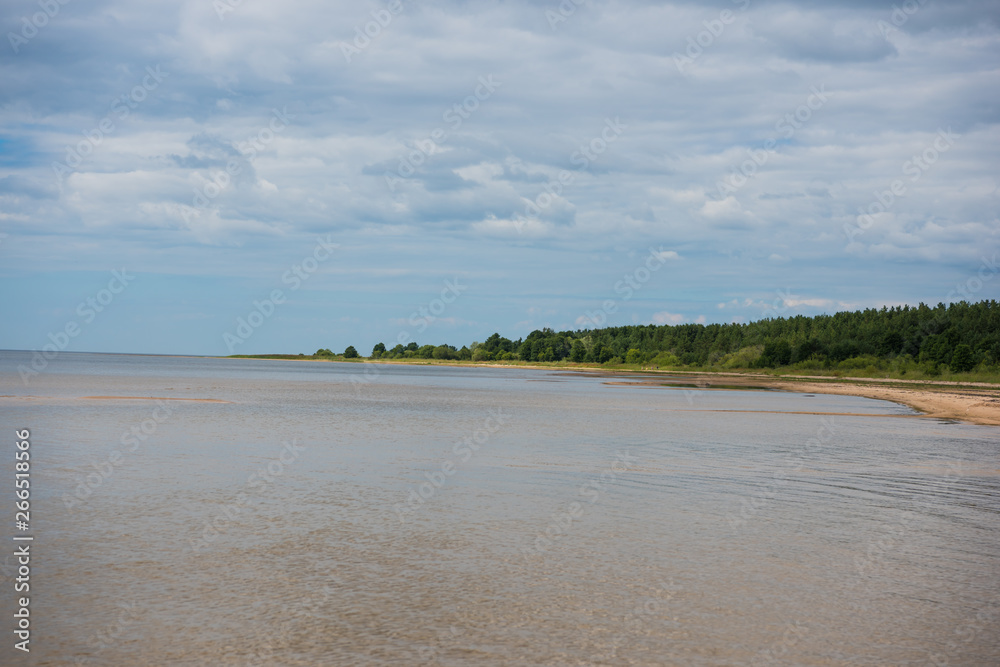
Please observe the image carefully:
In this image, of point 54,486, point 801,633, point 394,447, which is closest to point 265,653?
point 801,633

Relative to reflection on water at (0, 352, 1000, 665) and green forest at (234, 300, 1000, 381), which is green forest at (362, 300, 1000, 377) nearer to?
green forest at (234, 300, 1000, 381)

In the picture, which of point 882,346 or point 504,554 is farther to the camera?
point 882,346

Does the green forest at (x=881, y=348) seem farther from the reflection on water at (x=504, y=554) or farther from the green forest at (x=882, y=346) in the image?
the reflection on water at (x=504, y=554)

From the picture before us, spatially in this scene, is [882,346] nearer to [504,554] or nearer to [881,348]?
[881,348]

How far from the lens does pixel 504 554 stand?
12.9m

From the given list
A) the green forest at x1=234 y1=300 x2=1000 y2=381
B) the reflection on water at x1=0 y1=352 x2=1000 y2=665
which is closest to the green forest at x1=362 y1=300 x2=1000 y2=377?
the green forest at x1=234 y1=300 x2=1000 y2=381

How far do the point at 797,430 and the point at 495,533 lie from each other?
27025mm

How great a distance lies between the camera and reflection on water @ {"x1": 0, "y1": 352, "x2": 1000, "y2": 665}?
8977mm

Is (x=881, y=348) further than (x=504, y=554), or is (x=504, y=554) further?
(x=881, y=348)

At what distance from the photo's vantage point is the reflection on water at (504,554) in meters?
8.98

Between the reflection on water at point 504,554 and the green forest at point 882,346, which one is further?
the green forest at point 882,346

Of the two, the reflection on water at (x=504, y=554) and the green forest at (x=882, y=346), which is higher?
the green forest at (x=882, y=346)

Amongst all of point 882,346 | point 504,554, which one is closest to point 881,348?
point 882,346

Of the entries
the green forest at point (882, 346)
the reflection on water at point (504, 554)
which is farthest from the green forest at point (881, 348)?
the reflection on water at point (504, 554)
